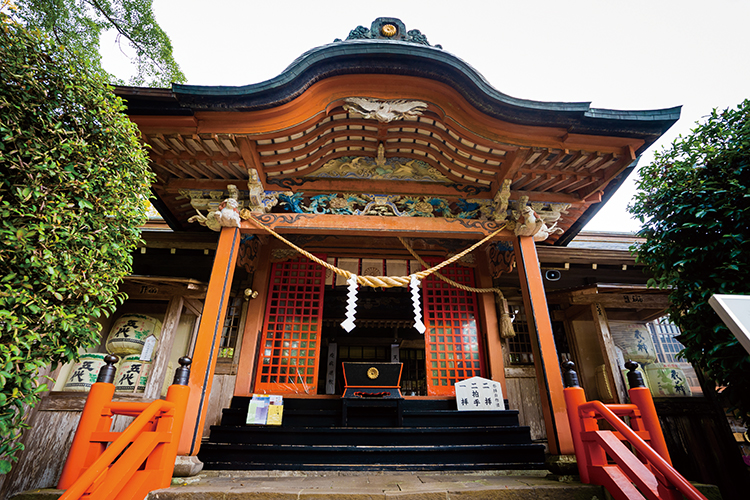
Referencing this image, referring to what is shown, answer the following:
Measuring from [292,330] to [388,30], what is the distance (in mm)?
5437

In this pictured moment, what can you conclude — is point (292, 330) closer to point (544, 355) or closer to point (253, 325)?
point (253, 325)

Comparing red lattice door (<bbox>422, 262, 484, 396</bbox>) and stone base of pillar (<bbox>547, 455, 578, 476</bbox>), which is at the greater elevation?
red lattice door (<bbox>422, 262, 484, 396</bbox>)

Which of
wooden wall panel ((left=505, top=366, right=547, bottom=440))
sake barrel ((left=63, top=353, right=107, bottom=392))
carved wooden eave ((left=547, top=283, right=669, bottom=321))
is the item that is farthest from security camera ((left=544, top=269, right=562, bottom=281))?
sake barrel ((left=63, top=353, right=107, bottom=392))

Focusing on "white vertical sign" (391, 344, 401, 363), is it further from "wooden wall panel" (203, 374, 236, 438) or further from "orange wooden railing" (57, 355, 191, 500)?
"orange wooden railing" (57, 355, 191, 500)

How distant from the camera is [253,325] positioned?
7031 millimetres

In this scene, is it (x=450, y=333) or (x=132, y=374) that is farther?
(x=450, y=333)

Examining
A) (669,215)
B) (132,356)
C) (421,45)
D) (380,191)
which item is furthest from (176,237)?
(669,215)

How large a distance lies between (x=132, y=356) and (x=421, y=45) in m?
7.24

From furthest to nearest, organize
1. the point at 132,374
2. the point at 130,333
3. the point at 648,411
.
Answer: the point at 130,333
the point at 132,374
the point at 648,411

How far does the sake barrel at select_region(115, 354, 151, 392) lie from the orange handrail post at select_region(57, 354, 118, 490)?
10.2ft

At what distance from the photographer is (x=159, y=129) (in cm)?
488

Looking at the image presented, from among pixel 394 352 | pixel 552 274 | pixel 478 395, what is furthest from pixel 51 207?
pixel 394 352

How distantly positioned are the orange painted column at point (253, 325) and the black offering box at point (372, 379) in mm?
1836

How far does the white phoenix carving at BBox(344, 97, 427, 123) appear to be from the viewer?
5223 mm
